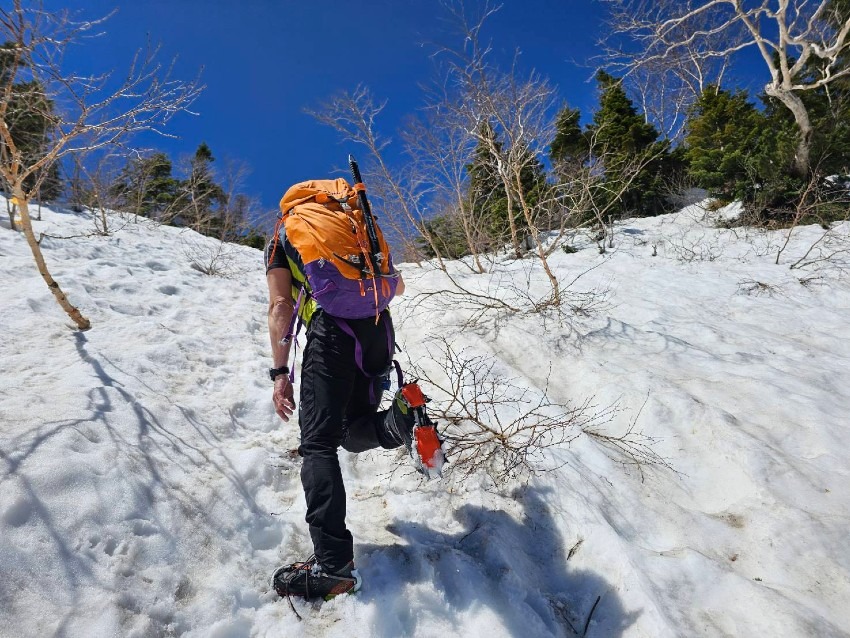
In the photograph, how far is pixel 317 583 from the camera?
167 centimetres

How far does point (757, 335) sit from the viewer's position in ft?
14.5

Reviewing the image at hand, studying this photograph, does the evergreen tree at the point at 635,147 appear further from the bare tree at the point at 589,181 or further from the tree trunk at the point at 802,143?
the tree trunk at the point at 802,143

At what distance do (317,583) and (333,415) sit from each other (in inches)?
25.9

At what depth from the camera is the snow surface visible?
1.60 meters

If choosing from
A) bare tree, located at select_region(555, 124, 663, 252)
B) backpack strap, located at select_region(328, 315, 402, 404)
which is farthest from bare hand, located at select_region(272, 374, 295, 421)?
bare tree, located at select_region(555, 124, 663, 252)

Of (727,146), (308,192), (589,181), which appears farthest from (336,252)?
(727,146)

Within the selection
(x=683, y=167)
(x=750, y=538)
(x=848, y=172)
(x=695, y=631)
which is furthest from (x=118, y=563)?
(x=683, y=167)

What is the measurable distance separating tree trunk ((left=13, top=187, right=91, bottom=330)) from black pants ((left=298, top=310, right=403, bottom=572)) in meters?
3.02

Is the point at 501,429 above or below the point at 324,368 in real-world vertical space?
below

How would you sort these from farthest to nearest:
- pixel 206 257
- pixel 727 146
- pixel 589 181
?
pixel 727 146 → pixel 206 257 → pixel 589 181

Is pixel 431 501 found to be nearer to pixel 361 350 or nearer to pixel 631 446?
pixel 361 350

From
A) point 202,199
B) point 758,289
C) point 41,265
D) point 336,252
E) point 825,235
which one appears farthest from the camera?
point 202,199

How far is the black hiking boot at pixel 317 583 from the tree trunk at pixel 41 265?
130 inches

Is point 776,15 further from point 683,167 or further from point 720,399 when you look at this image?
point 720,399
